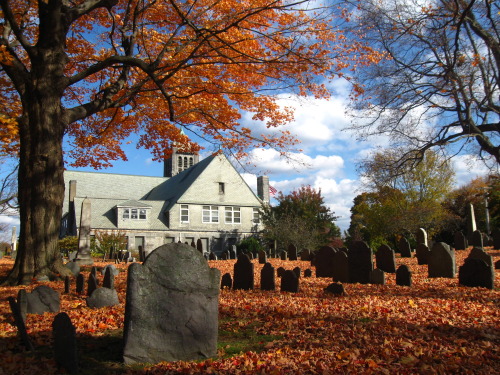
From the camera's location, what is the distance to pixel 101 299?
7191mm

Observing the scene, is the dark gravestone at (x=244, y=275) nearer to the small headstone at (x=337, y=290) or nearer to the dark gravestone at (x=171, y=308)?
the small headstone at (x=337, y=290)

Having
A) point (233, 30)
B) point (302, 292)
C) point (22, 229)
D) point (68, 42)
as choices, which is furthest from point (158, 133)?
point (302, 292)

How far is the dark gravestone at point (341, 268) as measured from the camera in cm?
995

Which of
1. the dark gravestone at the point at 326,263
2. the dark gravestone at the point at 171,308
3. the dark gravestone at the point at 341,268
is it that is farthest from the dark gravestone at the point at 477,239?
the dark gravestone at the point at 171,308

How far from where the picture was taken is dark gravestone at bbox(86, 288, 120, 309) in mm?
→ 7143

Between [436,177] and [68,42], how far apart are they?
30.2 m

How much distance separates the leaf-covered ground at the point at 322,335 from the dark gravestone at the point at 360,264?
1.65 meters

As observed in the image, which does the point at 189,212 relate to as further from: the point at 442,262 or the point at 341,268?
the point at 442,262

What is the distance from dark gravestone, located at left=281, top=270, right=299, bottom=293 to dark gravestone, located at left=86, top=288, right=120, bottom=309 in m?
3.16

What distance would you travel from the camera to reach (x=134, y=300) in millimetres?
4422

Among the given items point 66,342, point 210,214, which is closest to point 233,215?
point 210,214

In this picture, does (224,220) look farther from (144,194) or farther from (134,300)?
(134,300)

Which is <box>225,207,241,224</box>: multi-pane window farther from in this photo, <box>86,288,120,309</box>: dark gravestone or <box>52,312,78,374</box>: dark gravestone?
<box>52,312,78,374</box>: dark gravestone

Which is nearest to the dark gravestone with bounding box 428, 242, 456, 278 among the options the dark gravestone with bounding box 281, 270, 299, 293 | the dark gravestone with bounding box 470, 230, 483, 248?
the dark gravestone with bounding box 281, 270, 299, 293
